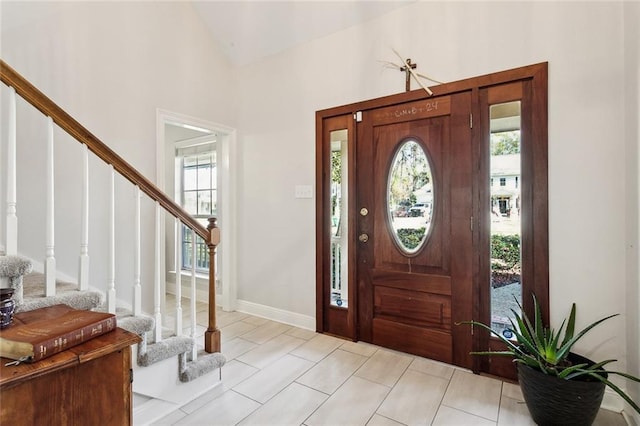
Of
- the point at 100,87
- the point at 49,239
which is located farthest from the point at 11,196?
the point at 100,87

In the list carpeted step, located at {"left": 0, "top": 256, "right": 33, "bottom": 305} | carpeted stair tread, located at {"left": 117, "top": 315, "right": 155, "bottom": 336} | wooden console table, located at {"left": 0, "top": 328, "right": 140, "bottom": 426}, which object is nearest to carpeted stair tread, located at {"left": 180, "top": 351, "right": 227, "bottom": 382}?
carpeted stair tread, located at {"left": 117, "top": 315, "right": 155, "bottom": 336}

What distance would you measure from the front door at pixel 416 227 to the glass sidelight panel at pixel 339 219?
152 millimetres

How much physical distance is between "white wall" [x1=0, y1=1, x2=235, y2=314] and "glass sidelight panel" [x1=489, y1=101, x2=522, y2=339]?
110 inches

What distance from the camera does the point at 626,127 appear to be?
1.76m

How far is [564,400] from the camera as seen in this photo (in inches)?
60.4

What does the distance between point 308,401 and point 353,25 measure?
299cm

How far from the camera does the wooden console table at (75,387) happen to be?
2.63ft

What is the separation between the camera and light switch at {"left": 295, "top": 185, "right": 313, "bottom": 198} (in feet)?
9.85

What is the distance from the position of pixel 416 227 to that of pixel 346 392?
131cm

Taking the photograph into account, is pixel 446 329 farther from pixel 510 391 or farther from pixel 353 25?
pixel 353 25

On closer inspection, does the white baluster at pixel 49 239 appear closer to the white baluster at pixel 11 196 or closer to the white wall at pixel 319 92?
the white baluster at pixel 11 196

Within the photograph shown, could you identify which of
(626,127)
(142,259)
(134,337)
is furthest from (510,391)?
(142,259)

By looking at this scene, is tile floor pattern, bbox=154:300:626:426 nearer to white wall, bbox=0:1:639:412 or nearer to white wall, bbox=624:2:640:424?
white wall, bbox=624:2:640:424

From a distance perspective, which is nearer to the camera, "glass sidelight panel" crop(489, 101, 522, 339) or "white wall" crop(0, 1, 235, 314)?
"glass sidelight panel" crop(489, 101, 522, 339)
